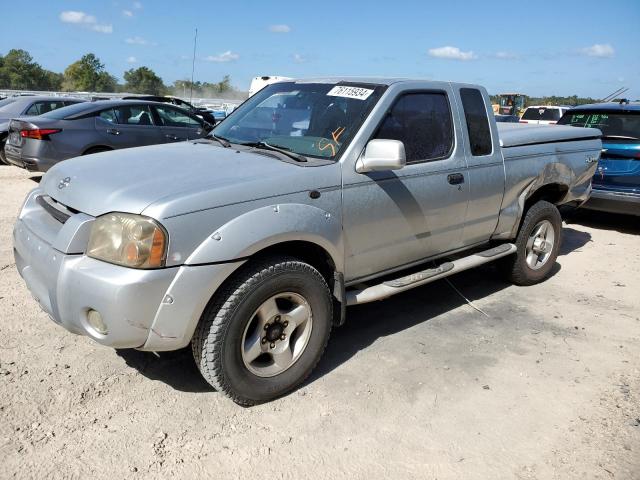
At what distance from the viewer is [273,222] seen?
2854mm

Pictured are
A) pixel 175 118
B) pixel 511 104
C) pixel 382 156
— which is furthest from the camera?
pixel 511 104

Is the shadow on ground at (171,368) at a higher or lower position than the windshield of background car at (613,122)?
lower

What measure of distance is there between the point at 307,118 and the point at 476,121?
147 centimetres

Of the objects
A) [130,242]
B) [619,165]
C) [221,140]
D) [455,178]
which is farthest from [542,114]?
[130,242]

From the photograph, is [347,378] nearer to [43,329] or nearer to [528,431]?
[528,431]

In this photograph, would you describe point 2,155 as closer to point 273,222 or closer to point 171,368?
point 171,368

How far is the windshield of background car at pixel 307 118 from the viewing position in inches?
136

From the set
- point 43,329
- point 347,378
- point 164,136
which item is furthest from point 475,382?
point 164,136

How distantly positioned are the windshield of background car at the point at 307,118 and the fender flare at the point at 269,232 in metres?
0.50

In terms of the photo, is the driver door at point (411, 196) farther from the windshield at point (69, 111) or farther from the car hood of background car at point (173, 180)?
the windshield at point (69, 111)

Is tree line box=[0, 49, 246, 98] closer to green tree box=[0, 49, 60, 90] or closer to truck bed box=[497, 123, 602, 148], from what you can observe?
green tree box=[0, 49, 60, 90]

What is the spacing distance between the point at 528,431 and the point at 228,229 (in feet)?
6.45

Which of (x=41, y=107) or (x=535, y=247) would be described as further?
(x=41, y=107)

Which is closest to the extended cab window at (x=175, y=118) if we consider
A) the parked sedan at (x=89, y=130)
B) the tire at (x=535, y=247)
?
the parked sedan at (x=89, y=130)
